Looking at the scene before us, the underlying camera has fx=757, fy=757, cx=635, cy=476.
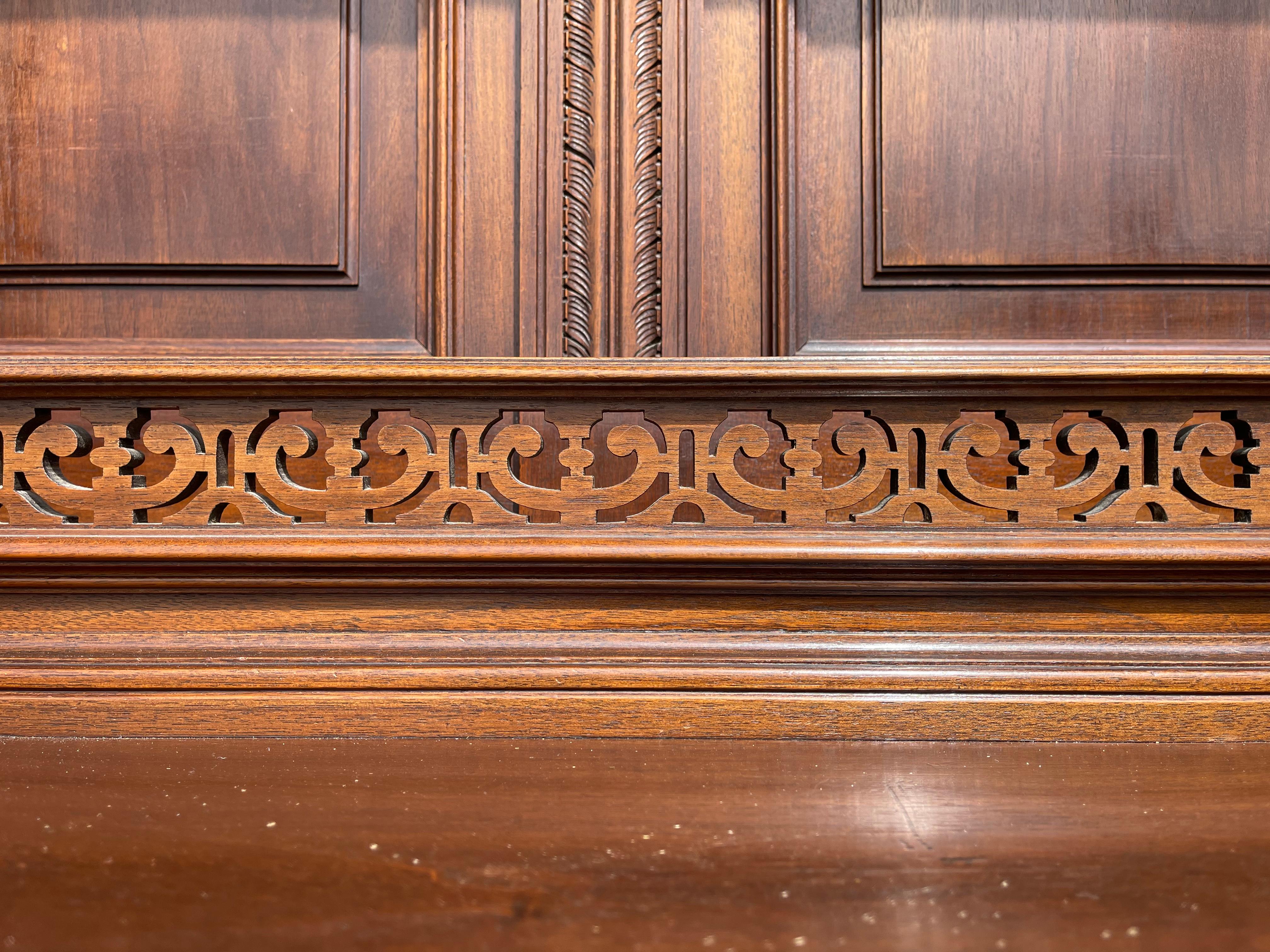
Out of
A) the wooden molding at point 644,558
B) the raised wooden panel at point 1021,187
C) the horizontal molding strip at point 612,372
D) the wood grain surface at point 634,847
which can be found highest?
the raised wooden panel at point 1021,187

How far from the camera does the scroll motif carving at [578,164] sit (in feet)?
1.77

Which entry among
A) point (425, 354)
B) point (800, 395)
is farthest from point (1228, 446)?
point (425, 354)

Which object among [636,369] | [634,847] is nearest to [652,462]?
[636,369]

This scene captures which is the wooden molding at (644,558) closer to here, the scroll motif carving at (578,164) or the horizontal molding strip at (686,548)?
the horizontal molding strip at (686,548)

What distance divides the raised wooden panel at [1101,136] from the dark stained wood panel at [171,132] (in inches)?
17.4

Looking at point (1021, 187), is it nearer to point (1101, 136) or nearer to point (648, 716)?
point (1101, 136)

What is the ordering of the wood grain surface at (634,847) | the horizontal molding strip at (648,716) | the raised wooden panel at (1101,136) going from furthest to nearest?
the raised wooden panel at (1101,136) → the horizontal molding strip at (648,716) → the wood grain surface at (634,847)

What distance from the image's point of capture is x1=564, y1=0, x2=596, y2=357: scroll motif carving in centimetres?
54

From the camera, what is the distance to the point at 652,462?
0.42 m

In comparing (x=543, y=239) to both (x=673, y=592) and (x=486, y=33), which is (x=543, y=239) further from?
(x=673, y=592)

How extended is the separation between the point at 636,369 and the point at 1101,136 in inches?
15.5

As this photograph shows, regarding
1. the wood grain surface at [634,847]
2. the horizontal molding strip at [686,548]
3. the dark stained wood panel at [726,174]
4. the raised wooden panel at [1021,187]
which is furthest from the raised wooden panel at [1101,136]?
the wood grain surface at [634,847]

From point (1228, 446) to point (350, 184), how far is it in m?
0.58

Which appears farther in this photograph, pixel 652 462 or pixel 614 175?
pixel 614 175
